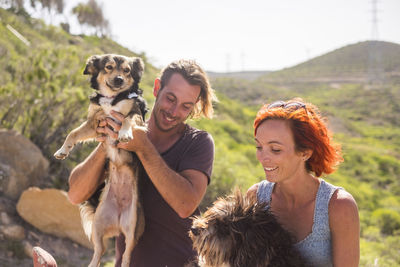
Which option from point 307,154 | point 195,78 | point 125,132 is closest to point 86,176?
point 125,132

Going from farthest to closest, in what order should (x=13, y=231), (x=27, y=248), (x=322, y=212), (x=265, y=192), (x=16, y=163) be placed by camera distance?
1. (x=16, y=163)
2. (x=13, y=231)
3. (x=27, y=248)
4. (x=265, y=192)
5. (x=322, y=212)

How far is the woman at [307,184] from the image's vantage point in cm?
197

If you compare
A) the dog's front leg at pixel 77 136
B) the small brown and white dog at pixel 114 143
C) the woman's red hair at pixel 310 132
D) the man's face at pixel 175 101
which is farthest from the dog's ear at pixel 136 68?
the woman's red hair at pixel 310 132

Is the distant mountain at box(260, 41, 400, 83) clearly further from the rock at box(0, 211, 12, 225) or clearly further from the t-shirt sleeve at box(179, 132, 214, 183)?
the t-shirt sleeve at box(179, 132, 214, 183)

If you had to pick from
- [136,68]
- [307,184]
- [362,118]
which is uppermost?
[136,68]

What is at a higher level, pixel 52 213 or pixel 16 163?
pixel 16 163

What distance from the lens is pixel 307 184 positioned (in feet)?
7.16

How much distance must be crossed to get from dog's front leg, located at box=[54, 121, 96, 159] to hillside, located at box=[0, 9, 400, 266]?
1.77 metres

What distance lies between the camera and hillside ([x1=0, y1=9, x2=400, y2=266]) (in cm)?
873

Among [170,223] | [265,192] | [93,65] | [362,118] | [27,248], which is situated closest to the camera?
[265,192]

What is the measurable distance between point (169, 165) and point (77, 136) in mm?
814

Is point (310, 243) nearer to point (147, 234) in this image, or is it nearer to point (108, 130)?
point (147, 234)

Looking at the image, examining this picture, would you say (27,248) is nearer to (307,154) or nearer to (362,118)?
(307,154)

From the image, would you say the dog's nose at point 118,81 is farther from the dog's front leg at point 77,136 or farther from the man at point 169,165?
the dog's front leg at point 77,136
